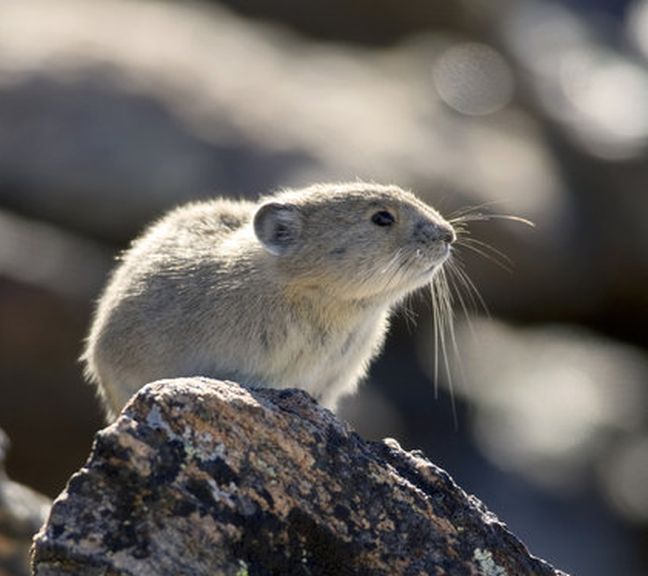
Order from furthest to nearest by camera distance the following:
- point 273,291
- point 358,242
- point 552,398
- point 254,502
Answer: point 552,398, point 358,242, point 273,291, point 254,502

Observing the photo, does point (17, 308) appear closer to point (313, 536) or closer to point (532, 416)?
point (532, 416)

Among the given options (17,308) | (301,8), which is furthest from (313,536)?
(301,8)

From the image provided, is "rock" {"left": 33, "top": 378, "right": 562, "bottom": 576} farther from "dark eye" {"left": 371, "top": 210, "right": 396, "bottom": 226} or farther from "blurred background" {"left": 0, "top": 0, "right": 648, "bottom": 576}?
"blurred background" {"left": 0, "top": 0, "right": 648, "bottom": 576}

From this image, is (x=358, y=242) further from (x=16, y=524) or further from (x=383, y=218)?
(x=16, y=524)

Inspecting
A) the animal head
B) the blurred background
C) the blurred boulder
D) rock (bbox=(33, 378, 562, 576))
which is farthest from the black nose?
the blurred boulder

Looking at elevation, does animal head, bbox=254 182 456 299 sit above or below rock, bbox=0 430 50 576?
above

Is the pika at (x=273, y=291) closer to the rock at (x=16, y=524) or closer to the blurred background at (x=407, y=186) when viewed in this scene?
the rock at (x=16, y=524)

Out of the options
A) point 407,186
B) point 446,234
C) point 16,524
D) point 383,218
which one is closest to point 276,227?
point 383,218
